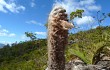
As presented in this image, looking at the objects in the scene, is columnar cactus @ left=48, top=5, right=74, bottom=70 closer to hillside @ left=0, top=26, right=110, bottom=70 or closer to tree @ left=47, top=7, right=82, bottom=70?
tree @ left=47, top=7, right=82, bottom=70

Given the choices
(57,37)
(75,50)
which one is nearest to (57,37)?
(57,37)

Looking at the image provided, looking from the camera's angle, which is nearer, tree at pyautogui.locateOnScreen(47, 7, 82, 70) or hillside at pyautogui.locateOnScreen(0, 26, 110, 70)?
tree at pyautogui.locateOnScreen(47, 7, 82, 70)

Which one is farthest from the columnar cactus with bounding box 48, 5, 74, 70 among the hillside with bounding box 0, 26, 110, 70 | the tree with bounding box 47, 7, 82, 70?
the hillside with bounding box 0, 26, 110, 70

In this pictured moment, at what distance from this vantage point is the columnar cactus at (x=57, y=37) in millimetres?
3297

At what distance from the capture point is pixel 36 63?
49.3 feet

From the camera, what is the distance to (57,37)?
3.32 metres

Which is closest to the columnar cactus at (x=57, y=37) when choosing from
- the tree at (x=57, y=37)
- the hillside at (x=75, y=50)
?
the tree at (x=57, y=37)

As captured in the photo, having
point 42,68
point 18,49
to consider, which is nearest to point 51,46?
point 42,68

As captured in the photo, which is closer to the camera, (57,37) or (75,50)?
(57,37)

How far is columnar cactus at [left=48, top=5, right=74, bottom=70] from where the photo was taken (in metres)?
3.30

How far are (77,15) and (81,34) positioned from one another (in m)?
1.77

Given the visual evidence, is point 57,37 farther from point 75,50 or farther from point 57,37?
point 75,50

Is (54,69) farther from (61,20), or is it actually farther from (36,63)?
(36,63)

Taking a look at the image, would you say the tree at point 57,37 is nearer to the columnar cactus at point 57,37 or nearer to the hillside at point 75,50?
the columnar cactus at point 57,37
